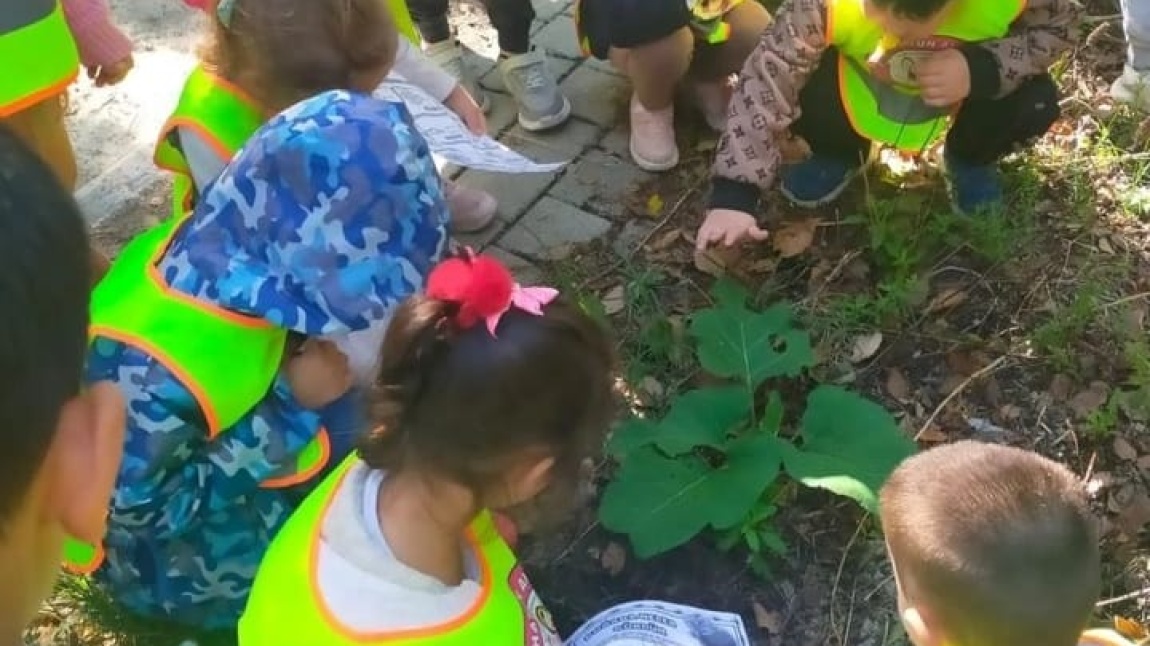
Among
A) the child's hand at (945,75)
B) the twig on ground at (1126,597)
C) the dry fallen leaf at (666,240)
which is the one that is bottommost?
the twig on ground at (1126,597)

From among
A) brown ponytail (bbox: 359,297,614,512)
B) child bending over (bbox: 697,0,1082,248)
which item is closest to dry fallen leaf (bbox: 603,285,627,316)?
child bending over (bbox: 697,0,1082,248)

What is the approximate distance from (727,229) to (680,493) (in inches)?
26.5

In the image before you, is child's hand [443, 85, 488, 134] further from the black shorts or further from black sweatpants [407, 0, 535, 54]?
black sweatpants [407, 0, 535, 54]

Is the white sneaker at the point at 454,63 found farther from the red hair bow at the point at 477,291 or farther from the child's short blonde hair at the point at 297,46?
the red hair bow at the point at 477,291

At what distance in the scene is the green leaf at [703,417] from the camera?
2.43 meters

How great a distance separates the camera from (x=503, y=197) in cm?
329

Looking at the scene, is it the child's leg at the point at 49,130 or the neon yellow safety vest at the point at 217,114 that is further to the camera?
the neon yellow safety vest at the point at 217,114

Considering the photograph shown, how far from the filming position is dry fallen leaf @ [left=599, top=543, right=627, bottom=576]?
2.47m

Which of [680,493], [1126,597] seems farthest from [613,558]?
[1126,597]

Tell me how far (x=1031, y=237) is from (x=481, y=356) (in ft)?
5.59

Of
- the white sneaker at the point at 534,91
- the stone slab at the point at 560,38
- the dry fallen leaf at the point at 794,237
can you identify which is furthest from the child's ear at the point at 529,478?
the stone slab at the point at 560,38

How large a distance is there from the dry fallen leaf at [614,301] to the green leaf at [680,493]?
586 mm

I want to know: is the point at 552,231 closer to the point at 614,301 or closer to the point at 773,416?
the point at 614,301

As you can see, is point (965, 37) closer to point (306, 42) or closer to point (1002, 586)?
point (306, 42)
